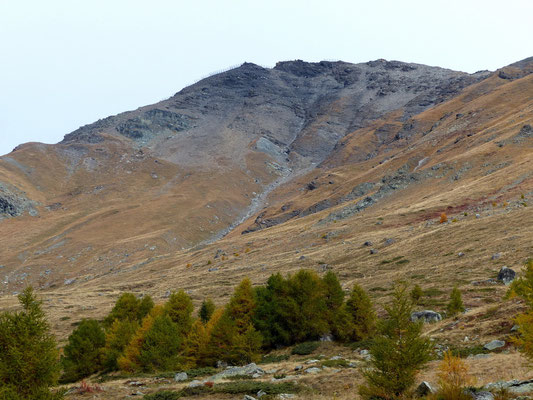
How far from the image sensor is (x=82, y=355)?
40219 mm

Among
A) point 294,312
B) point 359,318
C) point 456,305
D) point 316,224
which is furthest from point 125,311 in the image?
point 316,224

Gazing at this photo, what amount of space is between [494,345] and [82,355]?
35374mm

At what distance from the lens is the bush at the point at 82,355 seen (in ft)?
130

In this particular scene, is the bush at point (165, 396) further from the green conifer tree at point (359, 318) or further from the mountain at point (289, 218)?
the mountain at point (289, 218)

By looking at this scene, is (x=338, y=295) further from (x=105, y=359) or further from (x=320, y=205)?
(x=320, y=205)

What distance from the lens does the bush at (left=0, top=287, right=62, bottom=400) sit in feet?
58.6

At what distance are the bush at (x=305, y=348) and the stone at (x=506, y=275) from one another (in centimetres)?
1726

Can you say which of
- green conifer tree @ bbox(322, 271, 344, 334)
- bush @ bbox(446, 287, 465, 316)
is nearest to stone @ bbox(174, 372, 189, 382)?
green conifer tree @ bbox(322, 271, 344, 334)

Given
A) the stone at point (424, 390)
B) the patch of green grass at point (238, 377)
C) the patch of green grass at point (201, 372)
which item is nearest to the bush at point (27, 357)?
the patch of green grass at point (238, 377)

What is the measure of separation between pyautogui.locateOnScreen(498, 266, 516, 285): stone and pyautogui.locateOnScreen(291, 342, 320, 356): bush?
1726 cm

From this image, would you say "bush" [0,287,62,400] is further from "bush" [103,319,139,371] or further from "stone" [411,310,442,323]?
"stone" [411,310,442,323]

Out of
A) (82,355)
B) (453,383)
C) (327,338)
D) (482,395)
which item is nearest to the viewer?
(482,395)

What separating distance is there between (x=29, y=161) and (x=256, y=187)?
106 m

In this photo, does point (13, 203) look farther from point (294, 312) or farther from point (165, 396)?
point (165, 396)
